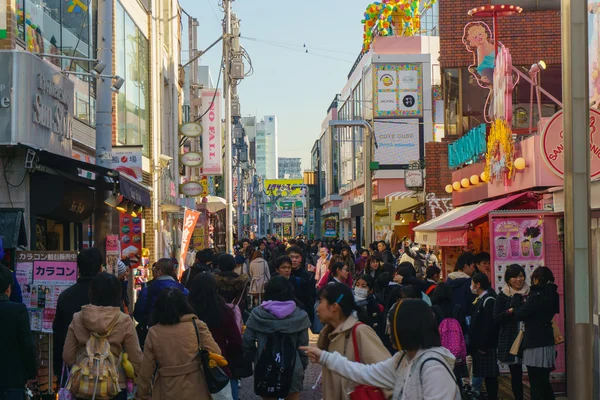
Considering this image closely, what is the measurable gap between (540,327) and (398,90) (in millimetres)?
38814

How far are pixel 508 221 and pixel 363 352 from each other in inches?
291

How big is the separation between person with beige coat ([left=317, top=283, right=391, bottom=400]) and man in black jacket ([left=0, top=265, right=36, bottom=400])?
2.39 metres

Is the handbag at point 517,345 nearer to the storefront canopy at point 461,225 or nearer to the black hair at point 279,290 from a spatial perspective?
the black hair at point 279,290

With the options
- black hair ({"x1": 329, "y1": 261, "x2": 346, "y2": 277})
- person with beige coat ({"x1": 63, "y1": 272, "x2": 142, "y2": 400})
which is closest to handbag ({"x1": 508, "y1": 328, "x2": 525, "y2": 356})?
black hair ({"x1": 329, "y1": 261, "x2": 346, "y2": 277})

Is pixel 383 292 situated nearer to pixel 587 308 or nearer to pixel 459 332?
pixel 459 332

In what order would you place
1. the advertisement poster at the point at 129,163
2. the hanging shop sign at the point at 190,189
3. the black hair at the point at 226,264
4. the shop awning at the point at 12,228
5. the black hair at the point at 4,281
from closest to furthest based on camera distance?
the black hair at the point at 4,281, the black hair at the point at 226,264, the shop awning at the point at 12,228, the advertisement poster at the point at 129,163, the hanging shop sign at the point at 190,189

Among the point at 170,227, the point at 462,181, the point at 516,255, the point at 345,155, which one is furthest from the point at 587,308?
the point at 345,155

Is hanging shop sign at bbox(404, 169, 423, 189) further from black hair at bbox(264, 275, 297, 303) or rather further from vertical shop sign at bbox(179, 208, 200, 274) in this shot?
black hair at bbox(264, 275, 297, 303)

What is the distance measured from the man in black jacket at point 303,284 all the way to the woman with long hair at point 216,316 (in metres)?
4.08

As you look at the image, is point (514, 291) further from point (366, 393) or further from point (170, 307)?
point (366, 393)

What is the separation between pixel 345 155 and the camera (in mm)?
69875

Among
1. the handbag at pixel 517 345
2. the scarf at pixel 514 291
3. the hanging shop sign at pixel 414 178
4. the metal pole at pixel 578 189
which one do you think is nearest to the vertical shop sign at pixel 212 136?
the hanging shop sign at pixel 414 178

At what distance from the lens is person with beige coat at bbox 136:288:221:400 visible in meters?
6.93

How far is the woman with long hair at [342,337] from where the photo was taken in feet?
19.5
